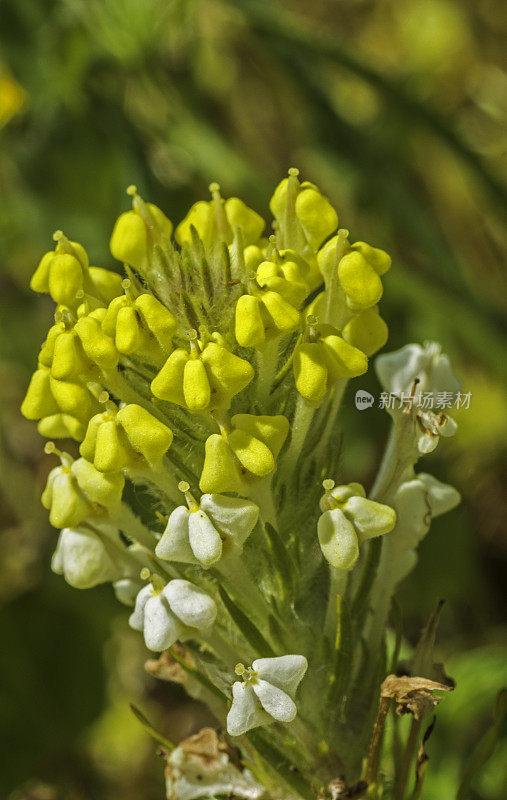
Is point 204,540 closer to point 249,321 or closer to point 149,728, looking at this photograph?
point 249,321

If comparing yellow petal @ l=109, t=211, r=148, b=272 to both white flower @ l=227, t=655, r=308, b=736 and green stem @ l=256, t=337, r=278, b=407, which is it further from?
white flower @ l=227, t=655, r=308, b=736

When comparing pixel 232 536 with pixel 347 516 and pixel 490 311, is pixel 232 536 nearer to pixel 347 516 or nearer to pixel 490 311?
pixel 347 516

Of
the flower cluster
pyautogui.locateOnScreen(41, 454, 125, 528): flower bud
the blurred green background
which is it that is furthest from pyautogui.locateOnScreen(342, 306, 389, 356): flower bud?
the blurred green background

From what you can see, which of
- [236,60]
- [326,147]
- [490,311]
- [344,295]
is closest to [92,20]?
[326,147]

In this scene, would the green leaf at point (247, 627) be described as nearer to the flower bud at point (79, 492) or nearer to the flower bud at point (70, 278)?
the flower bud at point (79, 492)

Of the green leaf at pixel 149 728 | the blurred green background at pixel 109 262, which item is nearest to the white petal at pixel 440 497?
the green leaf at pixel 149 728
